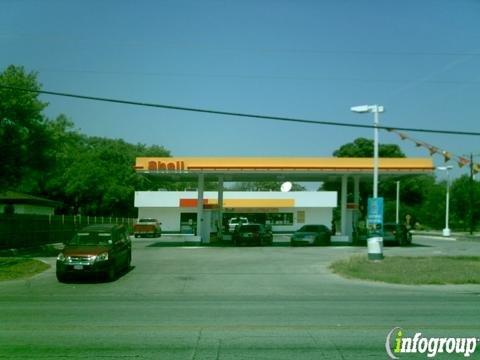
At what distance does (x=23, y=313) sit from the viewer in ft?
43.4

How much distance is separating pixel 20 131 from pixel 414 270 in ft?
59.9

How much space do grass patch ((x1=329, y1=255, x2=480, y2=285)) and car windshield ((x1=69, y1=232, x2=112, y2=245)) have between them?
8.65 meters

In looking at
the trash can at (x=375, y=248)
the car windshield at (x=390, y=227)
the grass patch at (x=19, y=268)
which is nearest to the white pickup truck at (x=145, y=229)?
the car windshield at (x=390, y=227)

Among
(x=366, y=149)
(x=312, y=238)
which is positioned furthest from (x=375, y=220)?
(x=366, y=149)

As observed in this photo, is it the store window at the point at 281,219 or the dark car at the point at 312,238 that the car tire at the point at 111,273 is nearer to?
the dark car at the point at 312,238

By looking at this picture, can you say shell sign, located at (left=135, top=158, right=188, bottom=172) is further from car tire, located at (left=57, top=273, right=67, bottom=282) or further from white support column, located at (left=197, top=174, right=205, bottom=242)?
car tire, located at (left=57, top=273, right=67, bottom=282)

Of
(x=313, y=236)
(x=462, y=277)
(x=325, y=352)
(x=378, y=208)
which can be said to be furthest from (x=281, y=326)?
(x=313, y=236)

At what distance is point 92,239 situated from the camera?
22328 millimetres

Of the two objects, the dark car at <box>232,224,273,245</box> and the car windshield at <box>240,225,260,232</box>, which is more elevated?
the car windshield at <box>240,225,260,232</box>

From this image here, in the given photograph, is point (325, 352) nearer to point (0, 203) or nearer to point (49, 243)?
point (49, 243)

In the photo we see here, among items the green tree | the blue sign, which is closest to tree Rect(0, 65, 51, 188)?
the blue sign

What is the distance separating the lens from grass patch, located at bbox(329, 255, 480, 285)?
21.0 metres

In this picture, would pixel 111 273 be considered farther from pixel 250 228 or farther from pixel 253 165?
pixel 250 228

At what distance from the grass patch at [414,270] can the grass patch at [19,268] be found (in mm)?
11565
